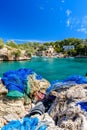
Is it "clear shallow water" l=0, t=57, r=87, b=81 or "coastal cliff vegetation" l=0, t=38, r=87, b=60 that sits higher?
"coastal cliff vegetation" l=0, t=38, r=87, b=60

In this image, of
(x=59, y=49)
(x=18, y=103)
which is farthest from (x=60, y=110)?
(x=59, y=49)

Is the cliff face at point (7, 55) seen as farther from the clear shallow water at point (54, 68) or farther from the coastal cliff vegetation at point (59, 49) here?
the clear shallow water at point (54, 68)

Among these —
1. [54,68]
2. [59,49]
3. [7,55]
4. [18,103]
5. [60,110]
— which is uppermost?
[59,49]

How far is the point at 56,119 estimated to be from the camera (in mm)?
8047

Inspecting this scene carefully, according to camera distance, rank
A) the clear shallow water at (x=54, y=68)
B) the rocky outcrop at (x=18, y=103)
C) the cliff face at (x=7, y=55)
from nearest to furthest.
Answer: the rocky outcrop at (x=18, y=103), the clear shallow water at (x=54, y=68), the cliff face at (x=7, y=55)

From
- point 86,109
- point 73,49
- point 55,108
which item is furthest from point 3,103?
point 73,49

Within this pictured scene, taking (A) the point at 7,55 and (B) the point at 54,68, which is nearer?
(B) the point at 54,68

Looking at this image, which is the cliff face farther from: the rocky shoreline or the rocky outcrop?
the rocky shoreline

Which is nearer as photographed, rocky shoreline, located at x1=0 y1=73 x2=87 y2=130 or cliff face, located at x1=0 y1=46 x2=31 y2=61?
rocky shoreline, located at x1=0 y1=73 x2=87 y2=130

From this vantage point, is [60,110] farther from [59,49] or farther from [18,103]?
[59,49]

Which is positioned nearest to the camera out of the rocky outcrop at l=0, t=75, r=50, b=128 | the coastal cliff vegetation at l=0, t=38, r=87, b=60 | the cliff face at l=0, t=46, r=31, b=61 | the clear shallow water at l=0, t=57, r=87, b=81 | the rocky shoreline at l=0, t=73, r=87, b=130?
the rocky shoreline at l=0, t=73, r=87, b=130

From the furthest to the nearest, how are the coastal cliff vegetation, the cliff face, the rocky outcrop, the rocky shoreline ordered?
the coastal cliff vegetation → the cliff face → the rocky outcrop → the rocky shoreline

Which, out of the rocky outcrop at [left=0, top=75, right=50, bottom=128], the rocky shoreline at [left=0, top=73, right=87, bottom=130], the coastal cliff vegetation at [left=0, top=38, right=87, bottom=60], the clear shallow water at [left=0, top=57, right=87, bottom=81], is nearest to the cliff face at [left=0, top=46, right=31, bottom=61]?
the coastal cliff vegetation at [left=0, top=38, right=87, bottom=60]

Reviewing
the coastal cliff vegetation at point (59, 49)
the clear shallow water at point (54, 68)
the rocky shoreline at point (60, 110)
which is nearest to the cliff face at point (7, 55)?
the coastal cliff vegetation at point (59, 49)
